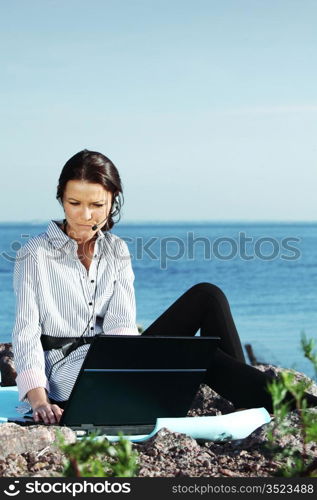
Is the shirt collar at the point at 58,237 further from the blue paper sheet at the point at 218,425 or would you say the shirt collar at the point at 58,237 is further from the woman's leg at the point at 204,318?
the blue paper sheet at the point at 218,425

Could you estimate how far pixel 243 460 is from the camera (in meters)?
3.58

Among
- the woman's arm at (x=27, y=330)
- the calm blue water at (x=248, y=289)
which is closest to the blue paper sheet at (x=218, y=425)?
the woman's arm at (x=27, y=330)

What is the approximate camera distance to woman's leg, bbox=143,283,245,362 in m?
4.64

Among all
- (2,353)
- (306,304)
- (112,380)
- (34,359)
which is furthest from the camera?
(306,304)

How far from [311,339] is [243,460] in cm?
139

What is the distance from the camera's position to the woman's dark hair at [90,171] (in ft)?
14.1

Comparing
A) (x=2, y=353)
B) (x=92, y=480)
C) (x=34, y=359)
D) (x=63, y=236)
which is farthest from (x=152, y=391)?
(x=2, y=353)

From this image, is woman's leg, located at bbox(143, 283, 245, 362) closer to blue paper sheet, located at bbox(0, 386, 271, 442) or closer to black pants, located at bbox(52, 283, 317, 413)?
black pants, located at bbox(52, 283, 317, 413)

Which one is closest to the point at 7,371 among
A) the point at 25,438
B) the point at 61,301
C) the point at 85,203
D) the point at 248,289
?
the point at 61,301

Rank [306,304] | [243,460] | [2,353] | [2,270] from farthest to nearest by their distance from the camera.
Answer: [2,270]
[306,304]
[2,353]
[243,460]

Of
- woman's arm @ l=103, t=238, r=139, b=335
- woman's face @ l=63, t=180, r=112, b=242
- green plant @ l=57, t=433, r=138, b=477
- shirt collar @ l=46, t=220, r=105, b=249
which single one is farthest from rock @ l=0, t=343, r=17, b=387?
green plant @ l=57, t=433, r=138, b=477

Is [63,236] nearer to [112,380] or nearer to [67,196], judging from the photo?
[67,196]

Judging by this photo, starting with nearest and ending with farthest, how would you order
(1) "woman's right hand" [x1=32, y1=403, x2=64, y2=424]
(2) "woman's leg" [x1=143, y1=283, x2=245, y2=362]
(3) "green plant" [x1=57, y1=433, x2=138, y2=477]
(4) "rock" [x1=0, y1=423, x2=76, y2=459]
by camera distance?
(3) "green plant" [x1=57, y1=433, x2=138, y2=477]
(4) "rock" [x1=0, y1=423, x2=76, y2=459]
(1) "woman's right hand" [x1=32, y1=403, x2=64, y2=424]
(2) "woman's leg" [x1=143, y1=283, x2=245, y2=362]

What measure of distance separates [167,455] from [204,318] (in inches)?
50.8
